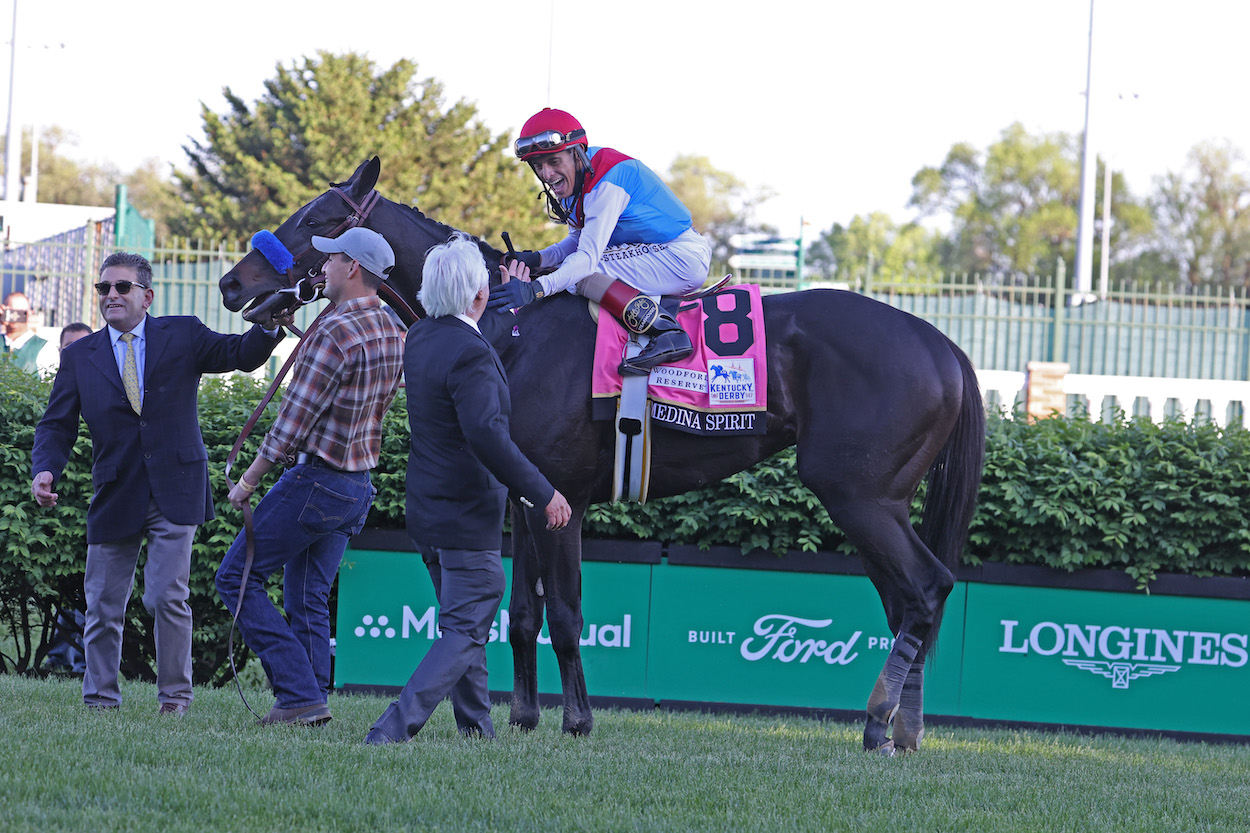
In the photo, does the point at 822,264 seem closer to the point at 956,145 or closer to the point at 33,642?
the point at 956,145

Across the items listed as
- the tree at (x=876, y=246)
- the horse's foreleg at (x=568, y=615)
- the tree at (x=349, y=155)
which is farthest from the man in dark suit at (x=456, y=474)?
the tree at (x=876, y=246)

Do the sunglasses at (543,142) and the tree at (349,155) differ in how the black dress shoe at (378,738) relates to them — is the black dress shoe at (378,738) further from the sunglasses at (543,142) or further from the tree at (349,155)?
the tree at (349,155)

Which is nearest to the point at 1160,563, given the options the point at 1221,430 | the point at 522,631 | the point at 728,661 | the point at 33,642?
the point at 1221,430

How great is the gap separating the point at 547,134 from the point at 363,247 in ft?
2.95

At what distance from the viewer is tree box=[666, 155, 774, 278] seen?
64562 millimetres

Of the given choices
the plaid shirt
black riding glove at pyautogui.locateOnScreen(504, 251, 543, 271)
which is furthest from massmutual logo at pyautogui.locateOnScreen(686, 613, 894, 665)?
the plaid shirt

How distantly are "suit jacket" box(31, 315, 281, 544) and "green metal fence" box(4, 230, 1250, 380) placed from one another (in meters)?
11.2

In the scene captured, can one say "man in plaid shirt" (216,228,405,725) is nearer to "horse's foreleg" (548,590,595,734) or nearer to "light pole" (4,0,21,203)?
"horse's foreleg" (548,590,595,734)

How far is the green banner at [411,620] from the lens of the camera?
22.8 ft

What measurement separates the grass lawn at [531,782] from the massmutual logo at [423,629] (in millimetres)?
1370

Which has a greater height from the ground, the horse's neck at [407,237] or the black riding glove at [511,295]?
the horse's neck at [407,237]

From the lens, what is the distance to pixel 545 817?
139 inches

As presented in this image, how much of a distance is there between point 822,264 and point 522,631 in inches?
2241

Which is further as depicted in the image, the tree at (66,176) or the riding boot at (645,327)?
the tree at (66,176)
